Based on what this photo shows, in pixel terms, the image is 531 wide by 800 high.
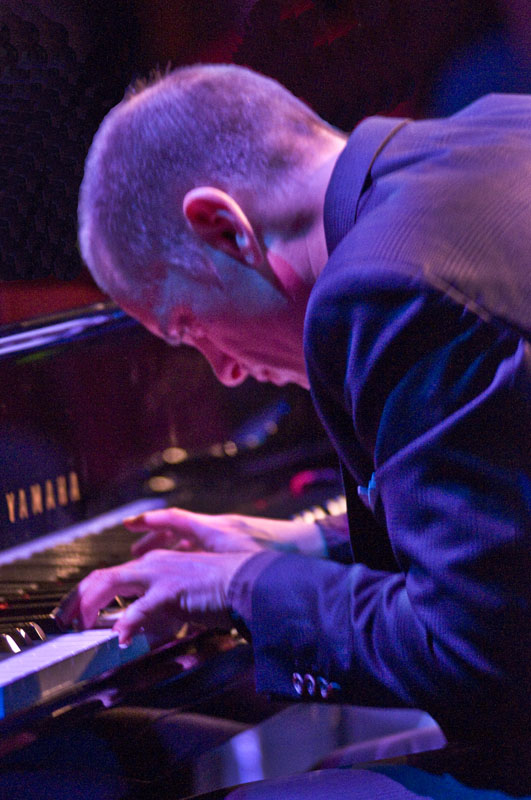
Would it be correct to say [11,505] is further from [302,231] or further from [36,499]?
[302,231]

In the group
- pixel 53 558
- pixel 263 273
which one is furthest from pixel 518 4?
pixel 53 558

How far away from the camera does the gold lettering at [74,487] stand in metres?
1.55

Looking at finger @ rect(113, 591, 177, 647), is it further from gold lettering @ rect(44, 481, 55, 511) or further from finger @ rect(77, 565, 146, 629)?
gold lettering @ rect(44, 481, 55, 511)

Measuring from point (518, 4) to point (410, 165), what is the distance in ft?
7.99

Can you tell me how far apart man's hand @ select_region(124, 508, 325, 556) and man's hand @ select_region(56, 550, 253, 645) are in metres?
0.21

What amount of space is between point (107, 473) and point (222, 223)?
68cm

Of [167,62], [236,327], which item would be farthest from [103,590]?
[167,62]

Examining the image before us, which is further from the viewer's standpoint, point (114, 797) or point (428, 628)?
point (114, 797)

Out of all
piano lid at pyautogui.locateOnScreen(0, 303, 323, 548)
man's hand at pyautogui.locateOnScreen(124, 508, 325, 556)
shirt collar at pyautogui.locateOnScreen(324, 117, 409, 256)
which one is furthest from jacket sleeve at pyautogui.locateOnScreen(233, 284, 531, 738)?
piano lid at pyautogui.locateOnScreen(0, 303, 323, 548)

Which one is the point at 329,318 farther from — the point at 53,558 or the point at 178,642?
the point at 53,558

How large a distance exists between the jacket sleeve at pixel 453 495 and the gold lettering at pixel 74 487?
0.78 metres

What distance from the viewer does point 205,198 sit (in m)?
1.10

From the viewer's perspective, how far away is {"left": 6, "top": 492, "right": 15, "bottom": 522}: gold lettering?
4.73ft

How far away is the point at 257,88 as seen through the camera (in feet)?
3.99
